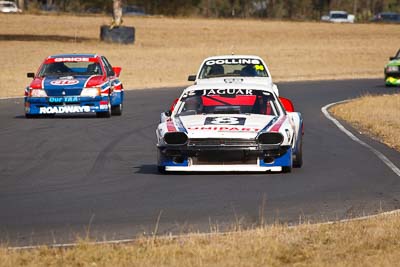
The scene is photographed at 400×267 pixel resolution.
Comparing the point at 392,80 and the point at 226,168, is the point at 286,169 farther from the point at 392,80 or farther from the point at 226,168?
the point at 392,80

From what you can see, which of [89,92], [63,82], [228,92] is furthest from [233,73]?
[228,92]

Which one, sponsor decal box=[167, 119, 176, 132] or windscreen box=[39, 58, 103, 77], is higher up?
sponsor decal box=[167, 119, 176, 132]

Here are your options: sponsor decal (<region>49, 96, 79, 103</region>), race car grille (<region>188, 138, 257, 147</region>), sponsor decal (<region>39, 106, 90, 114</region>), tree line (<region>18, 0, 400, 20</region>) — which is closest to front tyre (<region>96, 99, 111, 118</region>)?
sponsor decal (<region>39, 106, 90, 114</region>)

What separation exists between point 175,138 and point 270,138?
3.65 feet

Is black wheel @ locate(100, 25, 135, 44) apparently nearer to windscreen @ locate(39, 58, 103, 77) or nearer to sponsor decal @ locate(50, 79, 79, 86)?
windscreen @ locate(39, 58, 103, 77)

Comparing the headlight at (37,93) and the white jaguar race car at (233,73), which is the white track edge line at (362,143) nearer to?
the white jaguar race car at (233,73)

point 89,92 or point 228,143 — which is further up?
point 228,143

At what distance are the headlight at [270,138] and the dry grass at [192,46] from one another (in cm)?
2144

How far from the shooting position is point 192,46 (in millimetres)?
59188

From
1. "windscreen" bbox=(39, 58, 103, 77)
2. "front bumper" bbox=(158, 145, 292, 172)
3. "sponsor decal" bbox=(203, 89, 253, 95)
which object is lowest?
"windscreen" bbox=(39, 58, 103, 77)

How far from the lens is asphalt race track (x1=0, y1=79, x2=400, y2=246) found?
10.3 metres

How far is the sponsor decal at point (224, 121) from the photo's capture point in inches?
543

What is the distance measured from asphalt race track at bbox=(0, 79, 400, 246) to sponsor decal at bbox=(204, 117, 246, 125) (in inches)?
24.3

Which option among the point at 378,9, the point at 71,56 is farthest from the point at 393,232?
the point at 378,9
